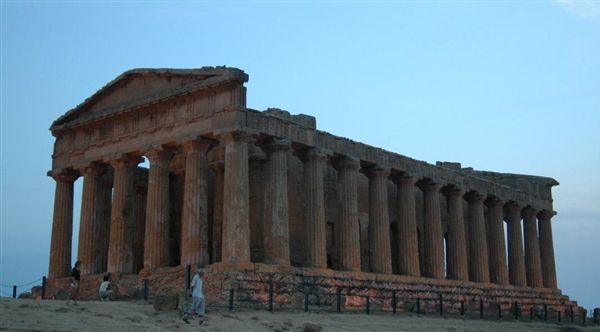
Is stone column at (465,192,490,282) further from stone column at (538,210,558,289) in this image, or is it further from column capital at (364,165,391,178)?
column capital at (364,165,391,178)

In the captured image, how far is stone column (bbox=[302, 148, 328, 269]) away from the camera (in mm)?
34562

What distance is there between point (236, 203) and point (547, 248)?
94.2 feet

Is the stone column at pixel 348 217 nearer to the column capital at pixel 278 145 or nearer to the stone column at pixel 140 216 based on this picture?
the column capital at pixel 278 145

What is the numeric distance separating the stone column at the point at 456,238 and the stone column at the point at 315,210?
11.4 m

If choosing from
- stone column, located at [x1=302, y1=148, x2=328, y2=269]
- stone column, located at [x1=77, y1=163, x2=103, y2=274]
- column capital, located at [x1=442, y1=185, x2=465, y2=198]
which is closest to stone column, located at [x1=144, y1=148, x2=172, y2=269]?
stone column, located at [x1=77, y1=163, x2=103, y2=274]

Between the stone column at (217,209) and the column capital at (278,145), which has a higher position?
the column capital at (278,145)

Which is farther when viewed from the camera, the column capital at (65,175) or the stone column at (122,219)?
the column capital at (65,175)

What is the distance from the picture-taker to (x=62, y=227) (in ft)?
129

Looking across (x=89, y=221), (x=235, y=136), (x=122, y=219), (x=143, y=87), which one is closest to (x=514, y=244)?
(x=235, y=136)

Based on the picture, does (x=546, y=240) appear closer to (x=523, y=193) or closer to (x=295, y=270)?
(x=523, y=193)

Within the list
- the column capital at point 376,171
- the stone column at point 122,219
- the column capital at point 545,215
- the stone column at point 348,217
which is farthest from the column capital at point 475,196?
the stone column at point 122,219

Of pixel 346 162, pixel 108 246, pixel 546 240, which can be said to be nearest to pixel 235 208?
pixel 346 162

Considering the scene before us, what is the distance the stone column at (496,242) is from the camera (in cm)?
4728

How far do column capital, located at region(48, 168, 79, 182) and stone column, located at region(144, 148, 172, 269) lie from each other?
6.23 meters
